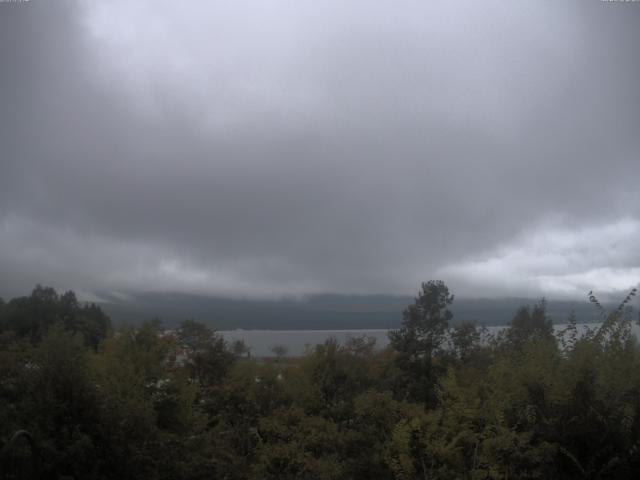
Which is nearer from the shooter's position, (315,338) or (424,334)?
(315,338)

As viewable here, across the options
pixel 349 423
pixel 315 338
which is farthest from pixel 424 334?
pixel 349 423

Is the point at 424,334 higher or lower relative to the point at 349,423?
higher

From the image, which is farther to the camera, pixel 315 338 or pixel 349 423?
pixel 315 338

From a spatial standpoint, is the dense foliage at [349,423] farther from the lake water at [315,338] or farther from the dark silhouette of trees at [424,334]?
the dark silhouette of trees at [424,334]

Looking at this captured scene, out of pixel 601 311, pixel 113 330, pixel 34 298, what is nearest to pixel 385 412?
pixel 601 311

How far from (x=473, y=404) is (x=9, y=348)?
31.1 ft

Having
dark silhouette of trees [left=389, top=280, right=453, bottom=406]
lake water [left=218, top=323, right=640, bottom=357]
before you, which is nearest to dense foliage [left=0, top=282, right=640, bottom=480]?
lake water [left=218, top=323, right=640, bottom=357]

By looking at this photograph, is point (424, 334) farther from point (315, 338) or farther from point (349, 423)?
point (349, 423)

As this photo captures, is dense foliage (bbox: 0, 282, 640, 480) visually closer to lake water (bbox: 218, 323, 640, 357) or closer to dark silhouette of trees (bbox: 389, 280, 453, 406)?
lake water (bbox: 218, 323, 640, 357)

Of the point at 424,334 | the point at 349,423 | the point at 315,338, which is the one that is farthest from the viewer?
the point at 424,334

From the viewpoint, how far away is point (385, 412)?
38.8 ft

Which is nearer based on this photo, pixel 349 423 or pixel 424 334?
pixel 349 423

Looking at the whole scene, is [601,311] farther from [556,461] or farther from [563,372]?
[556,461]

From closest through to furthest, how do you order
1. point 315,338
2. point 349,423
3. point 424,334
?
point 349,423
point 315,338
point 424,334
